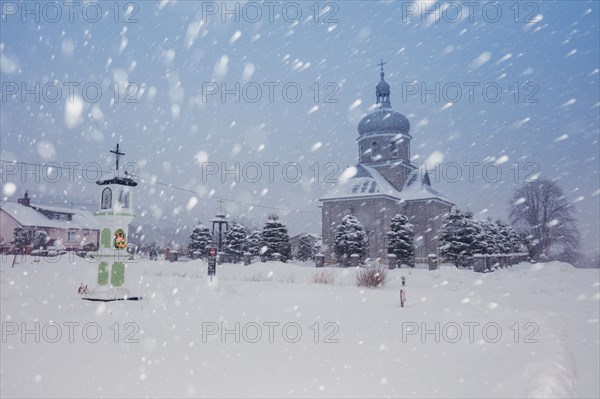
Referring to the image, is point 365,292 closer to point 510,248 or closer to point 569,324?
point 569,324

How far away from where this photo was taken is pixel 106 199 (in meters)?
13.9

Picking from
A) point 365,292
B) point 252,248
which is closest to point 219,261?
point 252,248

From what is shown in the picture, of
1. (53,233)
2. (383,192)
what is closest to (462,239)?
(383,192)

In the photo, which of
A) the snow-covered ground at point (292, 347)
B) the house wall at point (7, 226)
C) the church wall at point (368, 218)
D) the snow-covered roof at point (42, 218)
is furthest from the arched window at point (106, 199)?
the house wall at point (7, 226)

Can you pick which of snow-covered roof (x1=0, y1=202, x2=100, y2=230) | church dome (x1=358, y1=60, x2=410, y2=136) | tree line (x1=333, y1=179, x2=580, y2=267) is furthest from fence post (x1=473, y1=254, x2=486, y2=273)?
snow-covered roof (x1=0, y1=202, x2=100, y2=230)

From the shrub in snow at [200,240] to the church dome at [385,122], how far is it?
21713 mm

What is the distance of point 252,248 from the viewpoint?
5094cm

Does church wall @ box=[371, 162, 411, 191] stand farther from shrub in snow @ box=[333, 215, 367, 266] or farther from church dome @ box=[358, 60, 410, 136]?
shrub in snow @ box=[333, 215, 367, 266]

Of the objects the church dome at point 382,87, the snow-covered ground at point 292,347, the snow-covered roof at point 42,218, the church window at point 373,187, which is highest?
the church dome at point 382,87

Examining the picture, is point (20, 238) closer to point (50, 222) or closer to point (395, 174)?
point (50, 222)

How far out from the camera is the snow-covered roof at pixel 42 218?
51.2 metres

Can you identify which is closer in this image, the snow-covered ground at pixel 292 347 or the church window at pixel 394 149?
the snow-covered ground at pixel 292 347

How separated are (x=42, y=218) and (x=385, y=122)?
41.1m

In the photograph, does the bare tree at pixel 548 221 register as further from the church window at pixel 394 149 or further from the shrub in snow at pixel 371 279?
the shrub in snow at pixel 371 279
